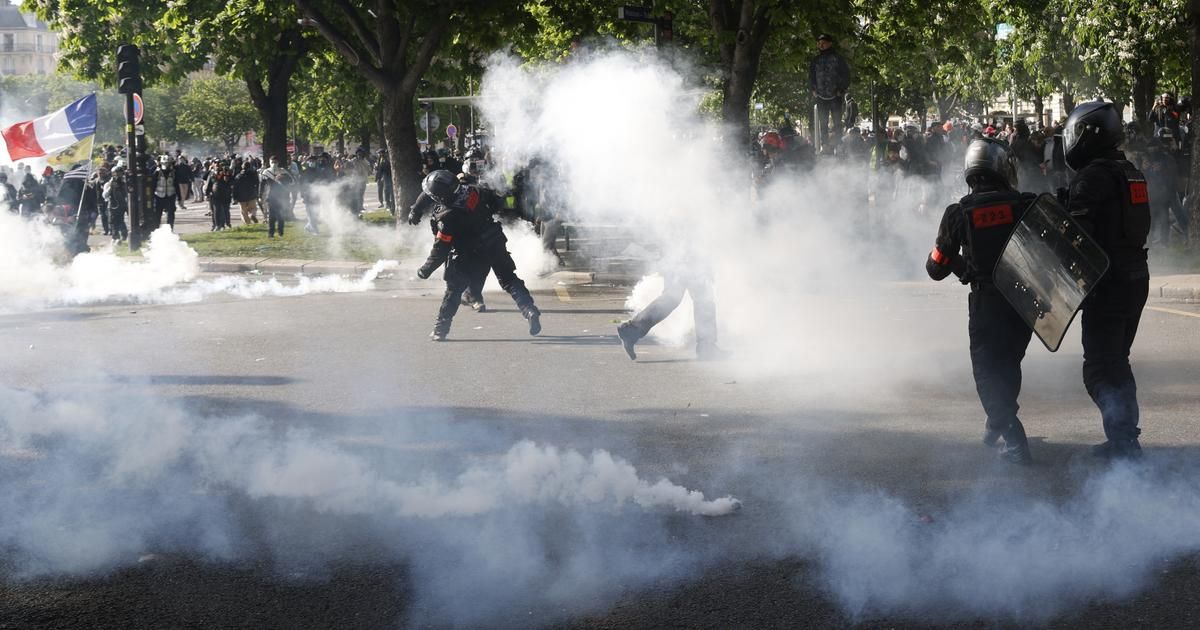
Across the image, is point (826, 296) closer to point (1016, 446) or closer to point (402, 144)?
point (1016, 446)

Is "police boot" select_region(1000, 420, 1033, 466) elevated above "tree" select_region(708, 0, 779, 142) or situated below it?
below

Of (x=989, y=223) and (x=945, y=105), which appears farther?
(x=945, y=105)

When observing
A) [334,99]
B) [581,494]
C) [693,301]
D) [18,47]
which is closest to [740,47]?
[693,301]

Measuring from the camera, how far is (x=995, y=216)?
5723 mm

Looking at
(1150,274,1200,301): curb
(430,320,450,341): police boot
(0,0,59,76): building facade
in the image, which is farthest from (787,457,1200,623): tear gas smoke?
(0,0,59,76): building facade

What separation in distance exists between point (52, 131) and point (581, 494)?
52.0 feet

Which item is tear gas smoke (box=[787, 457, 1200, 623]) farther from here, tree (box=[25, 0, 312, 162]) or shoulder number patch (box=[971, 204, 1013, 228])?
tree (box=[25, 0, 312, 162])

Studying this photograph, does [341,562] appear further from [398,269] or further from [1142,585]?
[398,269]

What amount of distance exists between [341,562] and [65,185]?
19.6 metres

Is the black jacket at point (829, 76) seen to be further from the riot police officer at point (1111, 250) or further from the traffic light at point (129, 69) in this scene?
the traffic light at point (129, 69)

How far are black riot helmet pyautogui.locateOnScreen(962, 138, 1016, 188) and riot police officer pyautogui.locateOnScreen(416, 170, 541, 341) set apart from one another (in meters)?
5.12

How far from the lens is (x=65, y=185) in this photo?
2216cm

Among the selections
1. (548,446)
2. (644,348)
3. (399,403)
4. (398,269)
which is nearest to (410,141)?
(398,269)

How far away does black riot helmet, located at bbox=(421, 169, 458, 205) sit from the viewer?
34.1 ft
